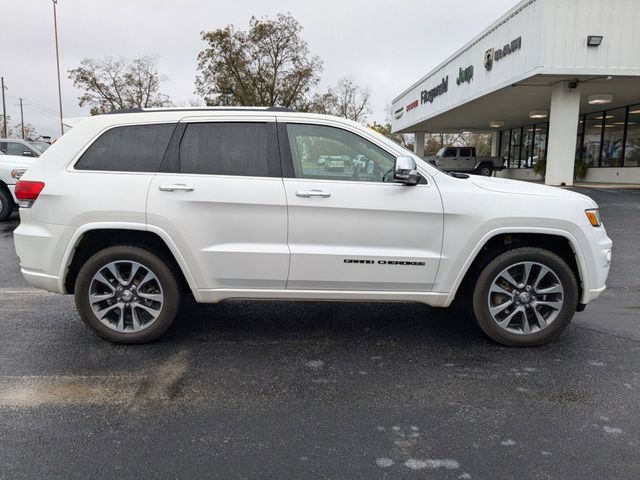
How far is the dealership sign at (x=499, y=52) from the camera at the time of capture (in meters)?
18.2

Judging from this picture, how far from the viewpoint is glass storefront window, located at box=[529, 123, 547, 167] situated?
30.9 m

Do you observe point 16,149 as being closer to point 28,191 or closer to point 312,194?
point 28,191

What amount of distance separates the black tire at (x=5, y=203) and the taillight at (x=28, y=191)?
8630mm

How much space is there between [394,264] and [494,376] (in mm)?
1112

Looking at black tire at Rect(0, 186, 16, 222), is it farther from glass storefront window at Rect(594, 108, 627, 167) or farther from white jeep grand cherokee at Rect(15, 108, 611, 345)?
glass storefront window at Rect(594, 108, 627, 167)

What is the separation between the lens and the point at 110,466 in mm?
2646

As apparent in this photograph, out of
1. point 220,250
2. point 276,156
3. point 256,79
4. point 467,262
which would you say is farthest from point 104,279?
point 256,79

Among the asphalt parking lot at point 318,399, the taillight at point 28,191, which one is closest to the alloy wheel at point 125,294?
the asphalt parking lot at point 318,399

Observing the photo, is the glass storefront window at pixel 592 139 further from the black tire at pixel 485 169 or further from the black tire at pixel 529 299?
the black tire at pixel 529 299

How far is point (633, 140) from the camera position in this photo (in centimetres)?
2305

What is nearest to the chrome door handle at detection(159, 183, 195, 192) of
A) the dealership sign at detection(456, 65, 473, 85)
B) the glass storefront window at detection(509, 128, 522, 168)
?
the dealership sign at detection(456, 65, 473, 85)

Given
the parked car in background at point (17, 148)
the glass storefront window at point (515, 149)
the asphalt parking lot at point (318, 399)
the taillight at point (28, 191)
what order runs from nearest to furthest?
the asphalt parking lot at point (318, 399) < the taillight at point (28, 191) < the parked car in background at point (17, 148) < the glass storefront window at point (515, 149)

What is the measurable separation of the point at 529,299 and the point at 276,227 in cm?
216

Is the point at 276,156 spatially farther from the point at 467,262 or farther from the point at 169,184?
the point at 467,262
